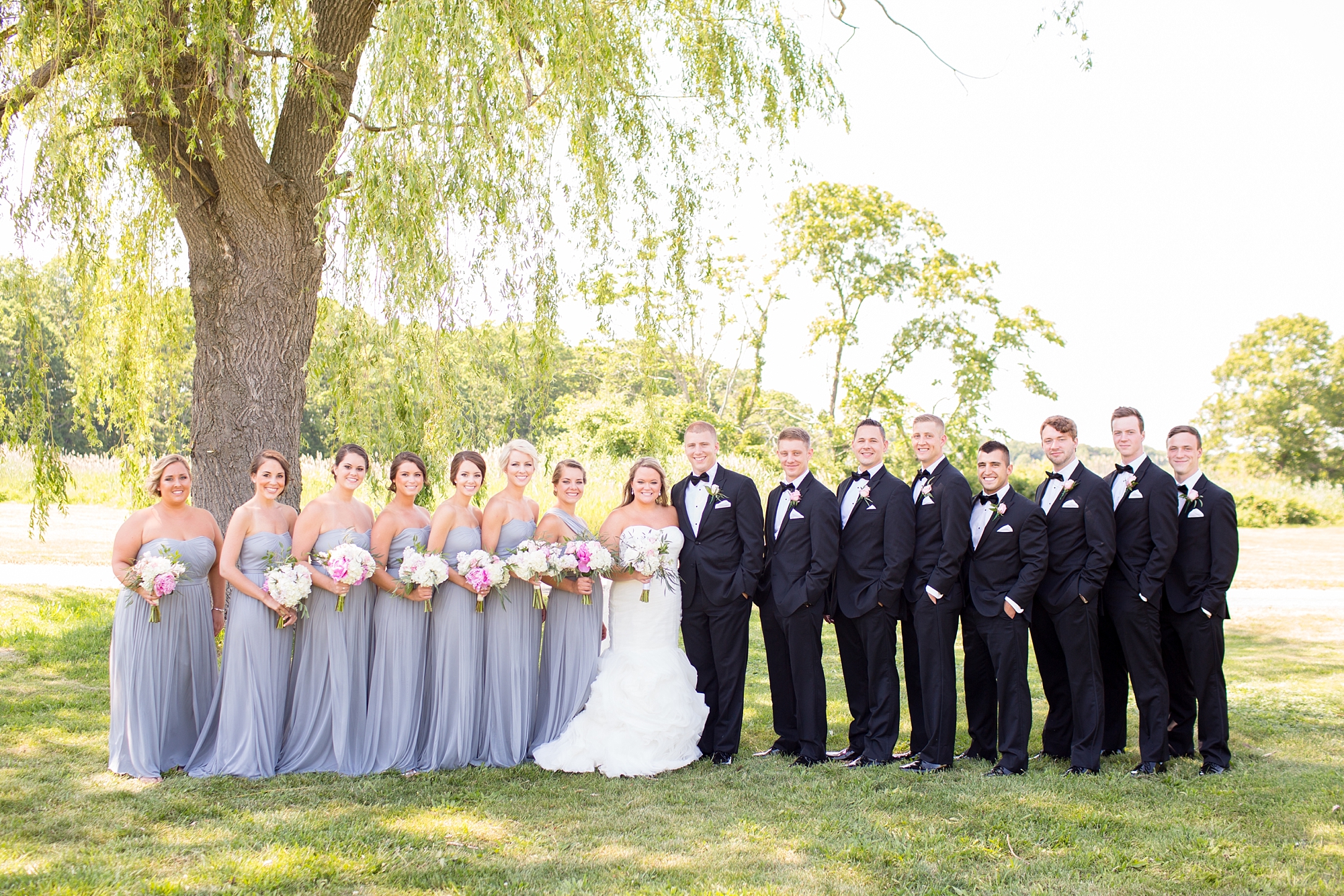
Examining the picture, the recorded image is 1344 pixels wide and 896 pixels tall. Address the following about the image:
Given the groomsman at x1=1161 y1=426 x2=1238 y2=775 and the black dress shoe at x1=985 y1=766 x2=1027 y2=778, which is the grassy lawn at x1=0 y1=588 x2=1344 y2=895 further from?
the groomsman at x1=1161 y1=426 x2=1238 y2=775

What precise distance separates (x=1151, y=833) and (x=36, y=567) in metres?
14.7

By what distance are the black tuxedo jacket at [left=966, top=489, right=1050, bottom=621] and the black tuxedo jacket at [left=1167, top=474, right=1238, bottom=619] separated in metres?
0.74

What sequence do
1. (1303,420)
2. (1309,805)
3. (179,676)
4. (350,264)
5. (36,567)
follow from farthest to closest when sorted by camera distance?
1. (1303,420)
2. (36,567)
3. (350,264)
4. (179,676)
5. (1309,805)

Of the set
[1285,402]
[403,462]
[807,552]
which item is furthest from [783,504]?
[1285,402]

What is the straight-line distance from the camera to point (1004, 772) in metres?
5.22

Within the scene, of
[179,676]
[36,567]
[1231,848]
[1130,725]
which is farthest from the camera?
[36,567]

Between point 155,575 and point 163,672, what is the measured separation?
58 cm

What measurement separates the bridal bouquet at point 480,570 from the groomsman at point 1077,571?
3.08 m

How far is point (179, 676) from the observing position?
210 inches

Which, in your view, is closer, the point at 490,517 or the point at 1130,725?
the point at 490,517

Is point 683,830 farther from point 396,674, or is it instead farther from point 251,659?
point 251,659

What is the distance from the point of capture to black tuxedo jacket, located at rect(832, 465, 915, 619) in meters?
5.45

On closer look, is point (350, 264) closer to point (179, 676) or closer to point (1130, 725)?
point (179, 676)

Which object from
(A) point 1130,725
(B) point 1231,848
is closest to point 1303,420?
(A) point 1130,725
